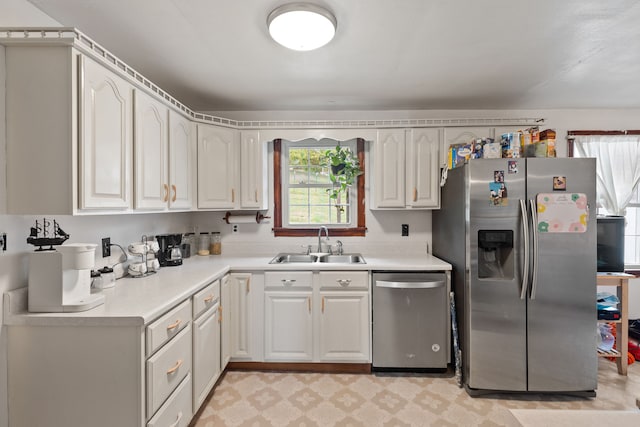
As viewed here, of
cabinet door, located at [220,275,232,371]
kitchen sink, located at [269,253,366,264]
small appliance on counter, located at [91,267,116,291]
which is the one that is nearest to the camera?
small appliance on counter, located at [91,267,116,291]

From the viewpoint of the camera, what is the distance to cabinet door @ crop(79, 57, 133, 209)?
1438 mm

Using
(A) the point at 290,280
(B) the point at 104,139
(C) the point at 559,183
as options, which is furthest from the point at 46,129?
(C) the point at 559,183

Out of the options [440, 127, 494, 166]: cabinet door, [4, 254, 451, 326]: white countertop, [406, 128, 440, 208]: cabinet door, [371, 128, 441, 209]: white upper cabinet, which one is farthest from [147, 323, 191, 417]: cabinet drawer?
[440, 127, 494, 166]: cabinet door

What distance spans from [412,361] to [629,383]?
170 centimetres

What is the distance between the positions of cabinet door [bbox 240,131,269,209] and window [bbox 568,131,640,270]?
320cm

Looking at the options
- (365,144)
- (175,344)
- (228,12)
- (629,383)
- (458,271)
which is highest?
(228,12)

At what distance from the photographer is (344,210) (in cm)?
334

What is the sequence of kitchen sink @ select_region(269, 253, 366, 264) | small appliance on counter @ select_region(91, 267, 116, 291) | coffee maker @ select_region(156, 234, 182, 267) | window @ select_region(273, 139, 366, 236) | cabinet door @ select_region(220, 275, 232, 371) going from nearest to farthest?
small appliance on counter @ select_region(91, 267, 116, 291) < cabinet door @ select_region(220, 275, 232, 371) < coffee maker @ select_region(156, 234, 182, 267) < kitchen sink @ select_region(269, 253, 366, 264) < window @ select_region(273, 139, 366, 236)

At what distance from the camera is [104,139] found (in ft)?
5.15

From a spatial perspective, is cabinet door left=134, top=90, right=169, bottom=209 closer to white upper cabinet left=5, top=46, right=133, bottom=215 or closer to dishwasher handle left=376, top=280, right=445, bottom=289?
white upper cabinet left=5, top=46, right=133, bottom=215

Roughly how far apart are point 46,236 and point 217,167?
4.71 feet

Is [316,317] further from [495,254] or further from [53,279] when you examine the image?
[53,279]

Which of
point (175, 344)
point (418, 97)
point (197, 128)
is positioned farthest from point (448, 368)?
point (197, 128)

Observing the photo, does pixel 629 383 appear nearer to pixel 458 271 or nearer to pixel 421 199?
pixel 458 271
